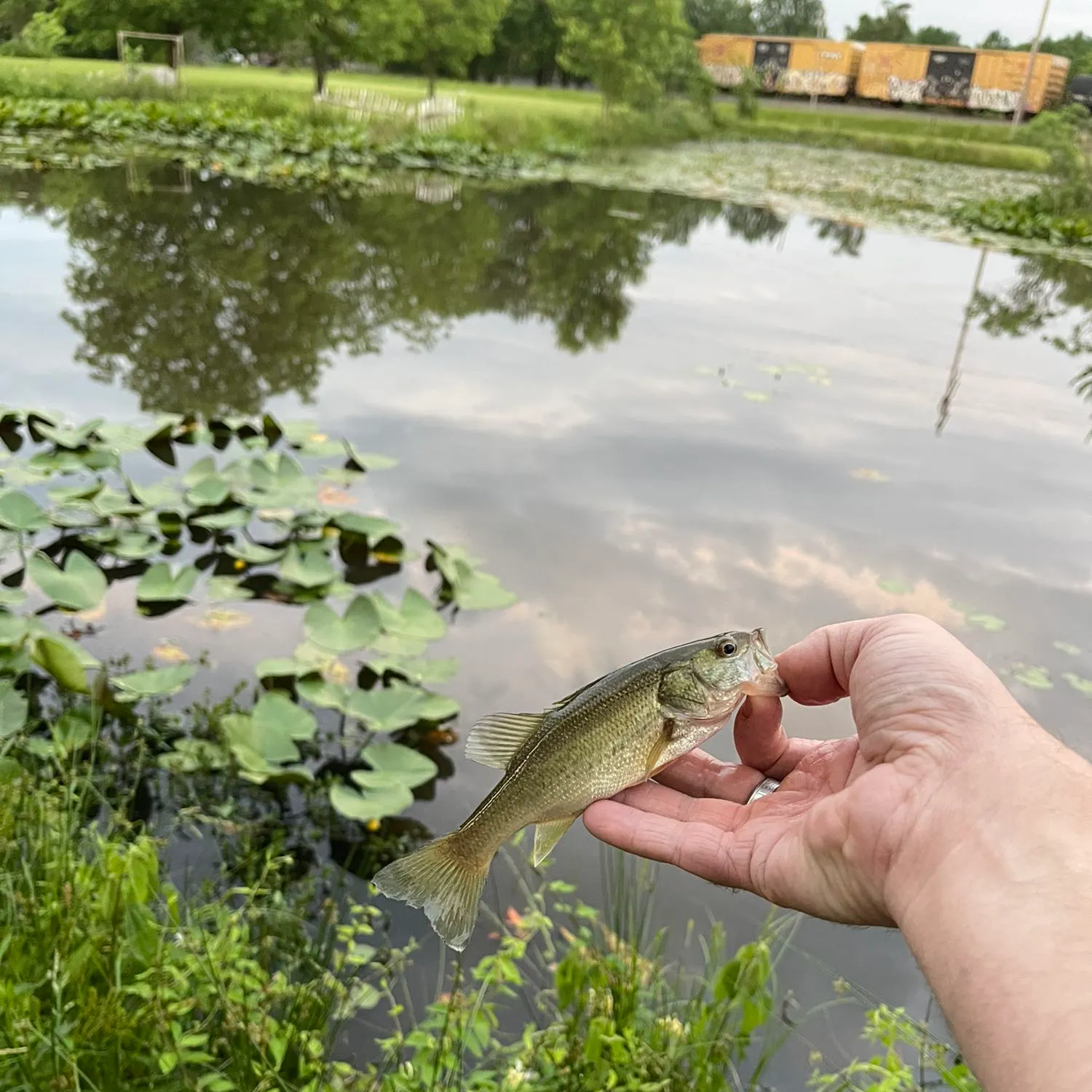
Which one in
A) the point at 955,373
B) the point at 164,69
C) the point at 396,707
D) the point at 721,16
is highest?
the point at 721,16

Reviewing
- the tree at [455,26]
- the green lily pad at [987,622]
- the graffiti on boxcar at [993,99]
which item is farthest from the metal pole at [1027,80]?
the green lily pad at [987,622]

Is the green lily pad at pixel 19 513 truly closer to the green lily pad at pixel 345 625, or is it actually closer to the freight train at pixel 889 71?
the green lily pad at pixel 345 625

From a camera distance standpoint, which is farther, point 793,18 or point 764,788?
point 793,18

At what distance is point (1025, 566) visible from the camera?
220 inches

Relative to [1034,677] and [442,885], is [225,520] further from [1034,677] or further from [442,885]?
[1034,677]

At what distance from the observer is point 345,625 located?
3729 mm

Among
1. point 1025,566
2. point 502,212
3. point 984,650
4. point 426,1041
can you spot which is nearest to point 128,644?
point 426,1041

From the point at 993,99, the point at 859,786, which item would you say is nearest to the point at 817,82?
the point at 993,99

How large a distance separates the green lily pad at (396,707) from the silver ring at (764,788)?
1631 mm

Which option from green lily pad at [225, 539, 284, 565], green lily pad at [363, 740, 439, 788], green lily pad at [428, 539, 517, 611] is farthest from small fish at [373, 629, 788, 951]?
green lily pad at [225, 539, 284, 565]

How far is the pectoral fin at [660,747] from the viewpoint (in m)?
1.84

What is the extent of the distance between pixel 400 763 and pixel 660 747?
1640 mm

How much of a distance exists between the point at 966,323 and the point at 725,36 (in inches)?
2094

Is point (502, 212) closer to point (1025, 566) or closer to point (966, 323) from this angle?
point (966, 323)
